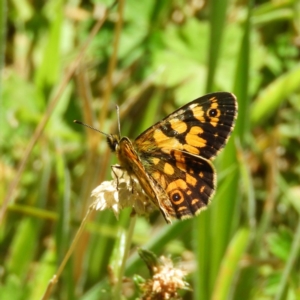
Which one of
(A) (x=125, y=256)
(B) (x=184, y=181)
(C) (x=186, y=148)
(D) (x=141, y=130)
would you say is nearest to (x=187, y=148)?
(C) (x=186, y=148)

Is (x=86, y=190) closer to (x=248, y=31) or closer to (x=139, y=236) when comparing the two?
(x=139, y=236)

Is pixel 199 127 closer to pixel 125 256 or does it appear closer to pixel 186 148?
pixel 186 148

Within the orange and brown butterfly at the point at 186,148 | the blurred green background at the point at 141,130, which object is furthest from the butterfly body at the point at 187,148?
the blurred green background at the point at 141,130

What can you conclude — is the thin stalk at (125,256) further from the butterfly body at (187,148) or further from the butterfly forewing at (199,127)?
the butterfly forewing at (199,127)

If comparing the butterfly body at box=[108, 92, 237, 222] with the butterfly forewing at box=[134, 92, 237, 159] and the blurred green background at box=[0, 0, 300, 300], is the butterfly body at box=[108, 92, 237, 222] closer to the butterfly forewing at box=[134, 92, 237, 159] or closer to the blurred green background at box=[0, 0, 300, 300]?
the butterfly forewing at box=[134, 92, 237, 159]

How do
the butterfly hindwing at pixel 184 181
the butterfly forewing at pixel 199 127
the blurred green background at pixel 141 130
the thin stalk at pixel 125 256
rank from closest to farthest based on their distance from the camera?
the thin stalk at pixel 125 256 → the butterfly hindwing at pixel 184 181 → the butterfly forewing at pixel 199 127 → the blurred green background at pixel 141 130

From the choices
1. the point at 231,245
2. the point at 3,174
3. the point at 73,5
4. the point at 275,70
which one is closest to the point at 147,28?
the point at 73,5
